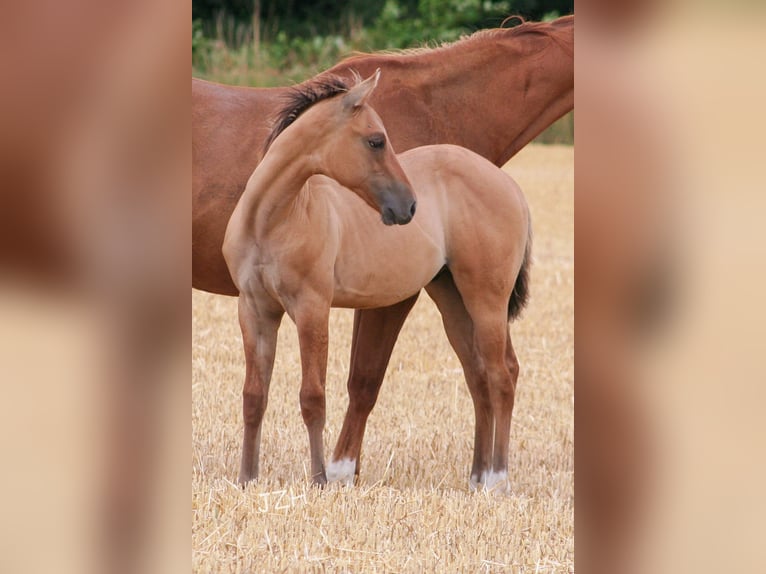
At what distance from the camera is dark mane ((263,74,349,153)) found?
479 centimetres

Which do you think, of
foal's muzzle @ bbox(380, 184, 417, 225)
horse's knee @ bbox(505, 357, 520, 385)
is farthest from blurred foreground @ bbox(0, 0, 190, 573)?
horse's knee @ bbox(505, 357, 520, 385)

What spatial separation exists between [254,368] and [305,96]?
120 centimetres

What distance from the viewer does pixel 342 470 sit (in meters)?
5.30

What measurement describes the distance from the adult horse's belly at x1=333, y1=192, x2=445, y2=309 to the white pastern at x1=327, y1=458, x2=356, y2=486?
0.76 m

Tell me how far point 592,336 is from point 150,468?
2.75 feet

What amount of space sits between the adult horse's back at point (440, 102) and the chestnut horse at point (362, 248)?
0.47 m

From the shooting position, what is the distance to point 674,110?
1979 millimetres

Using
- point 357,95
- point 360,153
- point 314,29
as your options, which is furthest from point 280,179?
point 314,29

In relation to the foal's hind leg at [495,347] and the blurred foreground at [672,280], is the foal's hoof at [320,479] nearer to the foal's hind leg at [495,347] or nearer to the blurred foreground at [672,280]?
the foal's hind leg at [495,347]

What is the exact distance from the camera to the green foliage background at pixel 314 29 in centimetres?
1803

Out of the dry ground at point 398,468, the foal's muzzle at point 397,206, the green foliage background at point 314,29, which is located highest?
the foal's muzzle at point 397,206

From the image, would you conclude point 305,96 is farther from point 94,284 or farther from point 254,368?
point 94,284

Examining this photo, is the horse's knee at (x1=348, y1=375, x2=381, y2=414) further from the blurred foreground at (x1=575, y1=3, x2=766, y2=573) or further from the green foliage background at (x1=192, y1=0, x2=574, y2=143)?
the green foliage background at (x1=192, y1=0, x2=574, y2=143)

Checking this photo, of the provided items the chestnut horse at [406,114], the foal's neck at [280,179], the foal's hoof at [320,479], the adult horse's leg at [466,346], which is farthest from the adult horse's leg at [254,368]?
the adult horse's leg at [466,346]
